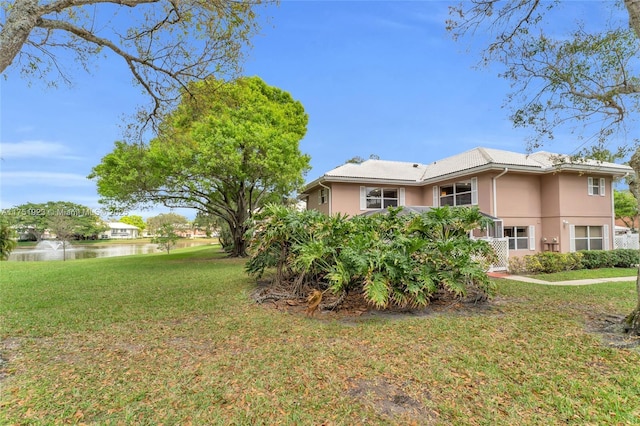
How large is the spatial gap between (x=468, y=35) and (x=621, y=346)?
23.0 feet

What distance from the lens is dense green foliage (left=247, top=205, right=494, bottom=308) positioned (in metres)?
6.59

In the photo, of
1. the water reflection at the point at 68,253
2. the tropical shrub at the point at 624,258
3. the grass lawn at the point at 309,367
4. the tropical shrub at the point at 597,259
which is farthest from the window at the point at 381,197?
the water reflection at the point at 68,253

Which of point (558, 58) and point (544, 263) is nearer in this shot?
point (558, 58)

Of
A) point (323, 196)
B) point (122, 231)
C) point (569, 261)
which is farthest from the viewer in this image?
point (122, 231)

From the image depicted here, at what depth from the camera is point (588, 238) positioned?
16.6 meters

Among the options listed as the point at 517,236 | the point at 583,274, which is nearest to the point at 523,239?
the point at 517,236

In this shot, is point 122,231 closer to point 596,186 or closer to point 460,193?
point 460,193

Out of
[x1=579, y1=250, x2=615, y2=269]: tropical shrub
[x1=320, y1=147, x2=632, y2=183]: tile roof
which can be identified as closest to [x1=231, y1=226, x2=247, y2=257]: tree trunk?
[x1=320, y1=147, x2=632, y2=183]: tile roof

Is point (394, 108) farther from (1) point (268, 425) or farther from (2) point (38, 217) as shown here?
(2) point (38, 217)

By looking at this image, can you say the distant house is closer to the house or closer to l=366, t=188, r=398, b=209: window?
l=366, t=188, r=398, b=209: window

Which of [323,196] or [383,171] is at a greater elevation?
[383,171]

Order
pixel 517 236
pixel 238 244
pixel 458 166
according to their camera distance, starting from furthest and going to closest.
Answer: pixel 238 244 → pixel 458 166 → pixel 517 236

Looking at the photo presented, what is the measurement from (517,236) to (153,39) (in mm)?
17061

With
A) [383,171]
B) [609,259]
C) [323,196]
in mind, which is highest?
[383,171]
